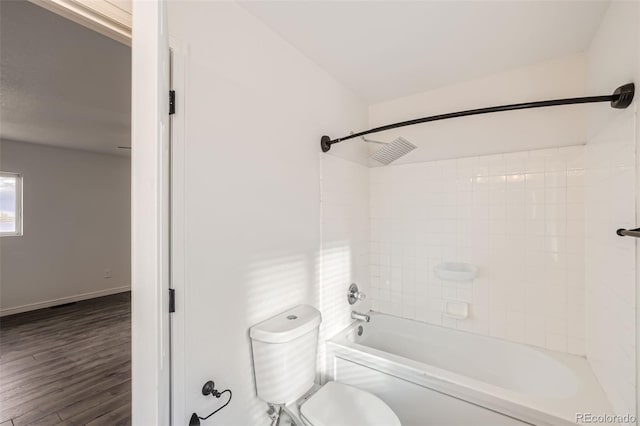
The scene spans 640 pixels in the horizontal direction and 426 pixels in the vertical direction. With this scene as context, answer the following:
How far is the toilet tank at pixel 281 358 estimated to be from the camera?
1.30 meters

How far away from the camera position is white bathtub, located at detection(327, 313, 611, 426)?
4.39 feet

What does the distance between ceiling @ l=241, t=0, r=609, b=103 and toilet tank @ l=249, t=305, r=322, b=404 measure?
5.38ft

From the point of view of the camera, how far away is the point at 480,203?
6.88 feet

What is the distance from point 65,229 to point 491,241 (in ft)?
19.6

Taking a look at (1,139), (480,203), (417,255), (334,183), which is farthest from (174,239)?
(1,139)

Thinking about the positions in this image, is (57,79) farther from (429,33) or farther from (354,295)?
(354,295)

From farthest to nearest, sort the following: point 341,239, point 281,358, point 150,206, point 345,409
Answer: point 341,239, point 345,409, point 281,358, point 150,206

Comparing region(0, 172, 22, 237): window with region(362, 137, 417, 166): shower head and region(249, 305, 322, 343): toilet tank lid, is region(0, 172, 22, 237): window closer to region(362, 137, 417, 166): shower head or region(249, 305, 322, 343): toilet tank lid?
region(249, 305, 322, 343): toilet tank lid

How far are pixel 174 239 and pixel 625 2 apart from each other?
217 centimetres

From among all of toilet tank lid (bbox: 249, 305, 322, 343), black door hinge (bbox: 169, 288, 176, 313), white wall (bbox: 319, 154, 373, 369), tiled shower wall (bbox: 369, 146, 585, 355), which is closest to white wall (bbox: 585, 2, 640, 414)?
tiled shower wall (bbox: 369, 146, 585, 355)

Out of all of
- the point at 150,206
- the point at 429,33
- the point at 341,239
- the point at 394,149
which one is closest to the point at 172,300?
the point at 150,206

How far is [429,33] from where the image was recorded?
5.14ft

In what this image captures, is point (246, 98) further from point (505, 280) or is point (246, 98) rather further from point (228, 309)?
point (505, 280)

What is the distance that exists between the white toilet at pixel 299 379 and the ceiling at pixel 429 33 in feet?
5.38
